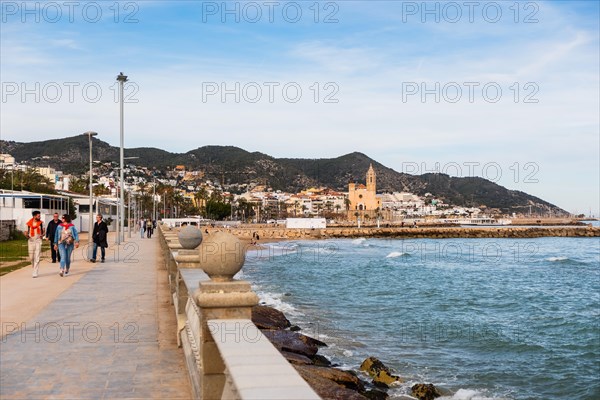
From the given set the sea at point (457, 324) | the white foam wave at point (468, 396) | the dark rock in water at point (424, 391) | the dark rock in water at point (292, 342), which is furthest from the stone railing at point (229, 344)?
the sea at point (457, 324)

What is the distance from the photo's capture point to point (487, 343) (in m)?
18.8

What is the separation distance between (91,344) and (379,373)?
6978mm

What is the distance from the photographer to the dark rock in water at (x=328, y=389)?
9.38m

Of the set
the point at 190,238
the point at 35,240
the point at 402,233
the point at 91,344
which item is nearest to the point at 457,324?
the point at 35,240

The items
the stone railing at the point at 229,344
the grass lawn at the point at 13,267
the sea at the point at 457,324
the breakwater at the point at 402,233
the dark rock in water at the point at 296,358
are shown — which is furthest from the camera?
the breakwater at the point at 402,233

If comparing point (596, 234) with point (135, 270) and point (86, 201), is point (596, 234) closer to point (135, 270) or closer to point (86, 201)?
point (86, 201)

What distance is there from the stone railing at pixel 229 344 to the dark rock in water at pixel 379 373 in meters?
7.28

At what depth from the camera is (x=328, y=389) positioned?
973 cm

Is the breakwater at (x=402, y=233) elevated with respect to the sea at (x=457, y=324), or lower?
lower

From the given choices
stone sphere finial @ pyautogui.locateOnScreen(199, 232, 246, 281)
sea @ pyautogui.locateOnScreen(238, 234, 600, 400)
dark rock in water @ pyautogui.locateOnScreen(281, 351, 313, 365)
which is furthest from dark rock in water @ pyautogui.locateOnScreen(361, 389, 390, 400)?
stone sphere finial @ pyautogui.locateOnScreen(199, 232, 246, 281)

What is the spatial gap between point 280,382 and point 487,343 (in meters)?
17.3

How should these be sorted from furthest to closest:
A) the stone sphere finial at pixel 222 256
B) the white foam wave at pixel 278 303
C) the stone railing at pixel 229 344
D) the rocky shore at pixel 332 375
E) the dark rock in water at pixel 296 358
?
the white foam wave at pixel 278 303 → the dark rock in water at pixel 296 358 → the rocky shore at pixel 332 375 → the stone sphere finial at pixel 222 256 → the stone railing at pixel 229 344

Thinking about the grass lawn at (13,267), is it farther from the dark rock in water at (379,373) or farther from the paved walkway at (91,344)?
the dark rock in water at (379,373)

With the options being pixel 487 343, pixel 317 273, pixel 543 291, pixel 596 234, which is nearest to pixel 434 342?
pixel 487 343
